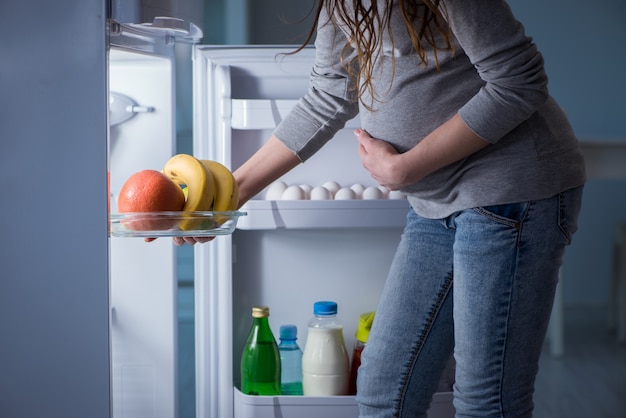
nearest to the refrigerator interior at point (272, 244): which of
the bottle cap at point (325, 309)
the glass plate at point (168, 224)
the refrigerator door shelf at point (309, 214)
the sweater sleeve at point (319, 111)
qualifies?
the refrigerator door shelf at point (309, 214)

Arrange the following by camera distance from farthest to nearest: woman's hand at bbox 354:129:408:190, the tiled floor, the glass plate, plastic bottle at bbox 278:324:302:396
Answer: the tiled floor
plastic bottle at bbox 278:324:302:396
woman's hand at bbox 354:129:408:190
the glass plate

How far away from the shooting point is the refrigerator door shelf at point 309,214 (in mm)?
1453

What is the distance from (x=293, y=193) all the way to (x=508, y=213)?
681 millimetres

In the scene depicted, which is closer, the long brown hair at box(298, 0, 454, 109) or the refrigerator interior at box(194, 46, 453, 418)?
the long brown hair at box(298, 0, 454, 109)

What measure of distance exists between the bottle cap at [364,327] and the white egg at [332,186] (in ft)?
0.87

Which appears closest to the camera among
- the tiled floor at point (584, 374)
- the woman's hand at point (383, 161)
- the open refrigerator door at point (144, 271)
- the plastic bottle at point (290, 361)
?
the woman's hand at point (383, 161)

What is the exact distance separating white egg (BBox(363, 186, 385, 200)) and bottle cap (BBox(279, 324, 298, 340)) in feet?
1.02

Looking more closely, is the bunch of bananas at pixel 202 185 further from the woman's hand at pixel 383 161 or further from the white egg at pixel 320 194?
the white egg at pixel 320 194

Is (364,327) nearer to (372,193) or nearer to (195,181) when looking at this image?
(372,193)

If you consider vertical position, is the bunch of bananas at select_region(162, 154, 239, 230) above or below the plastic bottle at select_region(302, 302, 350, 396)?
above

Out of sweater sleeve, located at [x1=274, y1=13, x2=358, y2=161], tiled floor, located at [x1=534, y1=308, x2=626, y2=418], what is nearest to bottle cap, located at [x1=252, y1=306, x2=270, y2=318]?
sweater sleeve, located at [x1=274, y1=13, x2=358, y2=161]

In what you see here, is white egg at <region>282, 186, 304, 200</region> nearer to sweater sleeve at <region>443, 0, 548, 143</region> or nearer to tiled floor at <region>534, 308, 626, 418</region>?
sweater sleeve at <region>443, 0, 548, 143</region>

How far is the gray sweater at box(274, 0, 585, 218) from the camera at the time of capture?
834mm

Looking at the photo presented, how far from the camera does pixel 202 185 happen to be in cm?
87
